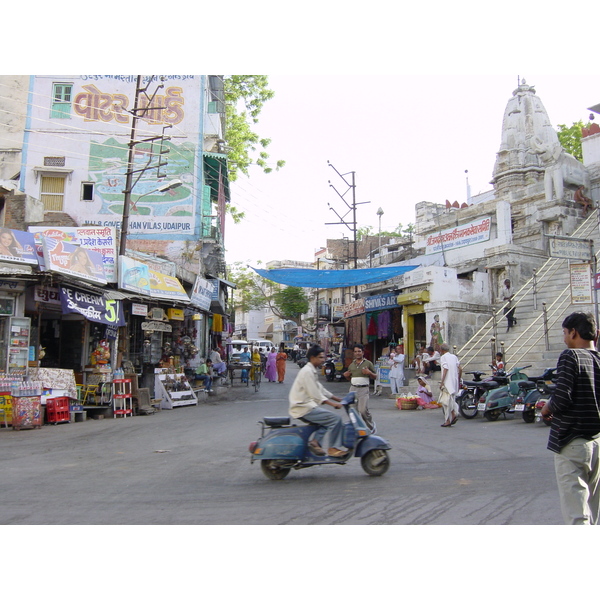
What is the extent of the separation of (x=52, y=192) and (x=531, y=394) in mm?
20346

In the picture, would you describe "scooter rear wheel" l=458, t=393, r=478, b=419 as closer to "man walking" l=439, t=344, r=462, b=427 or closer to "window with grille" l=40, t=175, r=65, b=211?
"man walking" l=439, t=344, r=462, b=427

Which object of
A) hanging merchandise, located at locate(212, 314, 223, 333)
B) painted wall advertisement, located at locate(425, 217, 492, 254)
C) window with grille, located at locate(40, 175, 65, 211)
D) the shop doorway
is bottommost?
the shop doorway

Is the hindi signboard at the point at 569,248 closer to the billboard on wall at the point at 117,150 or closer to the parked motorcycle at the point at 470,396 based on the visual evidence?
the parked motorcycle at the point at 470,396

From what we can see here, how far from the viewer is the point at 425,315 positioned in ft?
66.8

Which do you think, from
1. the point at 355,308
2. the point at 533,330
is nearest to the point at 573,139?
the point at 355,308

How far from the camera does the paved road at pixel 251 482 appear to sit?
4.92m

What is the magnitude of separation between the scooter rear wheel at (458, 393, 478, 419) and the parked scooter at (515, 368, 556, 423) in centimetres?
121

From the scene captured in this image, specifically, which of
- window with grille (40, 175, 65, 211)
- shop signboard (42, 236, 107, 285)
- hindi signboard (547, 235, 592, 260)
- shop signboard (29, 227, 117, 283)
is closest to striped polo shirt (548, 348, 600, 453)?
hindi signboard (547, 235, 592, 260)

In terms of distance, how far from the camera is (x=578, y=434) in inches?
142

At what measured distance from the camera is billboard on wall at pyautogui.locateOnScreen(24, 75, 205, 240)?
22.5m

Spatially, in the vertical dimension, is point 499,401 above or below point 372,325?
below

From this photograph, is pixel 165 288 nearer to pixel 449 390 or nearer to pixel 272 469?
pixel 449 390

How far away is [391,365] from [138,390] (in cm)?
855

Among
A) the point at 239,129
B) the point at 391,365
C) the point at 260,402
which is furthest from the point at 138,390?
the point at 239,129
